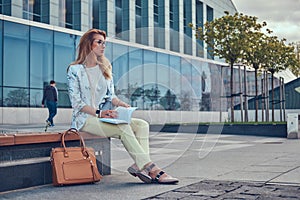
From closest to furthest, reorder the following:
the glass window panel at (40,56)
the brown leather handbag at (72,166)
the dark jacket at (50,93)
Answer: the brown leather handbag at (72,166), the dark jacket at (50,93), the glass window panel at (40,56)

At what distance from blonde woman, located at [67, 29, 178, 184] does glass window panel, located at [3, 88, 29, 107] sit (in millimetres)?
18374

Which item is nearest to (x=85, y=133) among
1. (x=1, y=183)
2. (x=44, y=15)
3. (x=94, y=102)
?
(x=94, y=102)

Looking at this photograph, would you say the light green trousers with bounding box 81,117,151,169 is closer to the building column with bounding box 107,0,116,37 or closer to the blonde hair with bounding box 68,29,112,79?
the blonde hair with bounding box 68,29,112,79

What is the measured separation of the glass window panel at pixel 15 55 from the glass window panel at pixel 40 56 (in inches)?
14.6

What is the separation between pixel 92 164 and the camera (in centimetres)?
572

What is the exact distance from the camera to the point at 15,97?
24094 mm

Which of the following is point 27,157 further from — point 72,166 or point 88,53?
point 88,53

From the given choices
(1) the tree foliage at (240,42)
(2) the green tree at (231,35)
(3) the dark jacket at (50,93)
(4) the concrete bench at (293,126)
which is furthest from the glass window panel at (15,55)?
(4) the concrete bench at (293,126)

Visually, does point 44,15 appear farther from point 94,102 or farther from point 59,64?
point 94,102

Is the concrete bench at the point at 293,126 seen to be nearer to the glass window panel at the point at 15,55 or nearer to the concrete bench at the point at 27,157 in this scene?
the concrete bench at the point at 27,157

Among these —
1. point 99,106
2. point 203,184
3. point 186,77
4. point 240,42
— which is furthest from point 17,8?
point 203,184

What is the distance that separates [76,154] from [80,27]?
27.7 m

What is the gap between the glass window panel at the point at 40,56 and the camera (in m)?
25.3

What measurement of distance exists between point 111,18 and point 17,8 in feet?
28.6
